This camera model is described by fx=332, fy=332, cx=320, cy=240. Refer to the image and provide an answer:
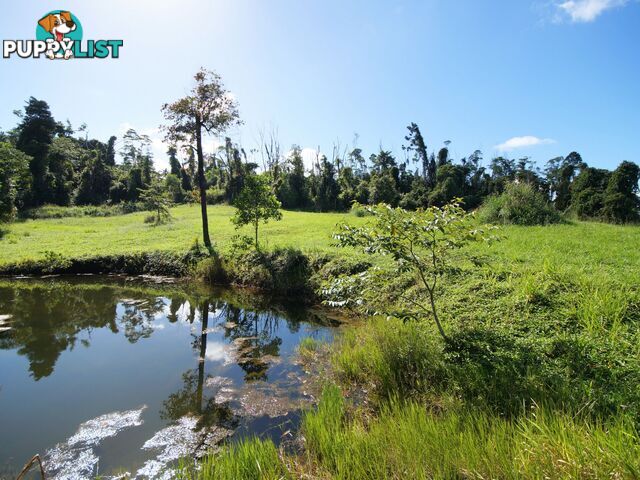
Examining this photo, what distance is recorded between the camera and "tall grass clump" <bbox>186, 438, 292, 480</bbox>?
3201 millimetres

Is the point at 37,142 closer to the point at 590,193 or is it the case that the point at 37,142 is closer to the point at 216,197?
the point at 216,197

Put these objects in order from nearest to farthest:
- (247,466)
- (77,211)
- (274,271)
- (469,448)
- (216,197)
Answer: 1. (469,448)
2. (247,466)
3. (274,271)
4. (77,211)
5. (216,197)

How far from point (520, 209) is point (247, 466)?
15.2 metres

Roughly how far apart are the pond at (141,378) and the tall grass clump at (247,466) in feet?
2.63

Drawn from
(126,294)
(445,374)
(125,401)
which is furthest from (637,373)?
(126,294)

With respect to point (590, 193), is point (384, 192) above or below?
above

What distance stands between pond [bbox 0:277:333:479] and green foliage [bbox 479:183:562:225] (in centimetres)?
1029

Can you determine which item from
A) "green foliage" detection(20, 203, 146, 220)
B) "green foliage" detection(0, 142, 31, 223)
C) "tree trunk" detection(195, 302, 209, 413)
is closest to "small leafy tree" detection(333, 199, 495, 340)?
"tree trunk" detection(195, 302, 209, 413)

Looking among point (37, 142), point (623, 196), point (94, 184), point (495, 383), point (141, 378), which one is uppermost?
point (37, 142)

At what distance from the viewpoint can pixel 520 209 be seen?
14.6 m

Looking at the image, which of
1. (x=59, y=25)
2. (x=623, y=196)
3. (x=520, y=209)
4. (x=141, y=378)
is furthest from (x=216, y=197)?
(x=141, y=378)

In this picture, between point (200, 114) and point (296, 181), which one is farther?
point (296, 181)

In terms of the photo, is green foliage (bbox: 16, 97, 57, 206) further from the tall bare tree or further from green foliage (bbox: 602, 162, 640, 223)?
green foliage (bbox: 602, 162, 640, 223)

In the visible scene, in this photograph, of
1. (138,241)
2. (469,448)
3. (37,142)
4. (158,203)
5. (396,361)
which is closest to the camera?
(469,448)
